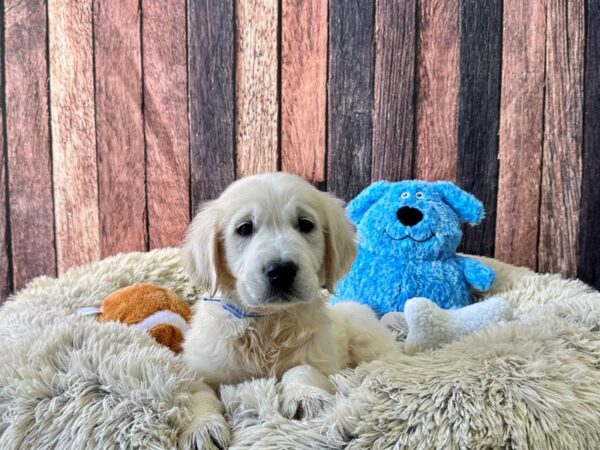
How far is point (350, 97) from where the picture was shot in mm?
2621

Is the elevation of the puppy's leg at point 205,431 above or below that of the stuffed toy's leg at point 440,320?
above

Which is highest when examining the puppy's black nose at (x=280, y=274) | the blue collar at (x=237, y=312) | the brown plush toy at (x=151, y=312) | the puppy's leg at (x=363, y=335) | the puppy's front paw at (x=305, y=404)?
the puppy's black nose at (x=280, y=274)

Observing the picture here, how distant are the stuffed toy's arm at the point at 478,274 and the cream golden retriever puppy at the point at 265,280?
2.68 ft

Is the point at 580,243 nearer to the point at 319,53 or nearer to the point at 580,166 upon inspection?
the point at 580,166

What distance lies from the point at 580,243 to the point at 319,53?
1511 millimetres

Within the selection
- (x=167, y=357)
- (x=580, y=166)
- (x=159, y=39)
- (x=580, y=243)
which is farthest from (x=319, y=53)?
(x=167, y=357)

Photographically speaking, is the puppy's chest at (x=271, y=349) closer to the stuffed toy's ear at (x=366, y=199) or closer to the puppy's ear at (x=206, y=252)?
the puppy's ear at (x=206, y=252)

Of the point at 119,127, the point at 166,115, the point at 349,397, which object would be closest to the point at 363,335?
the point at 349,397

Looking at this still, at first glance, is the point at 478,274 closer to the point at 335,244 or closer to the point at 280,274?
the point at 335,244

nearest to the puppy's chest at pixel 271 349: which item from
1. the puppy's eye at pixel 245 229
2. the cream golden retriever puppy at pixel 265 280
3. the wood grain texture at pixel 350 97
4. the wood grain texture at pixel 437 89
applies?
the cream golden retriever puppy at pixel 265 280

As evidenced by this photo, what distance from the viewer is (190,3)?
261 centimetres

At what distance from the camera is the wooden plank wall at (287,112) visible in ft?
8.20

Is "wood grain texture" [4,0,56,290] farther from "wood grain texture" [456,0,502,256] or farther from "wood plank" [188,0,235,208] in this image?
"wood grain texture" [456,0,502,256]

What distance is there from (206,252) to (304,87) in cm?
124
